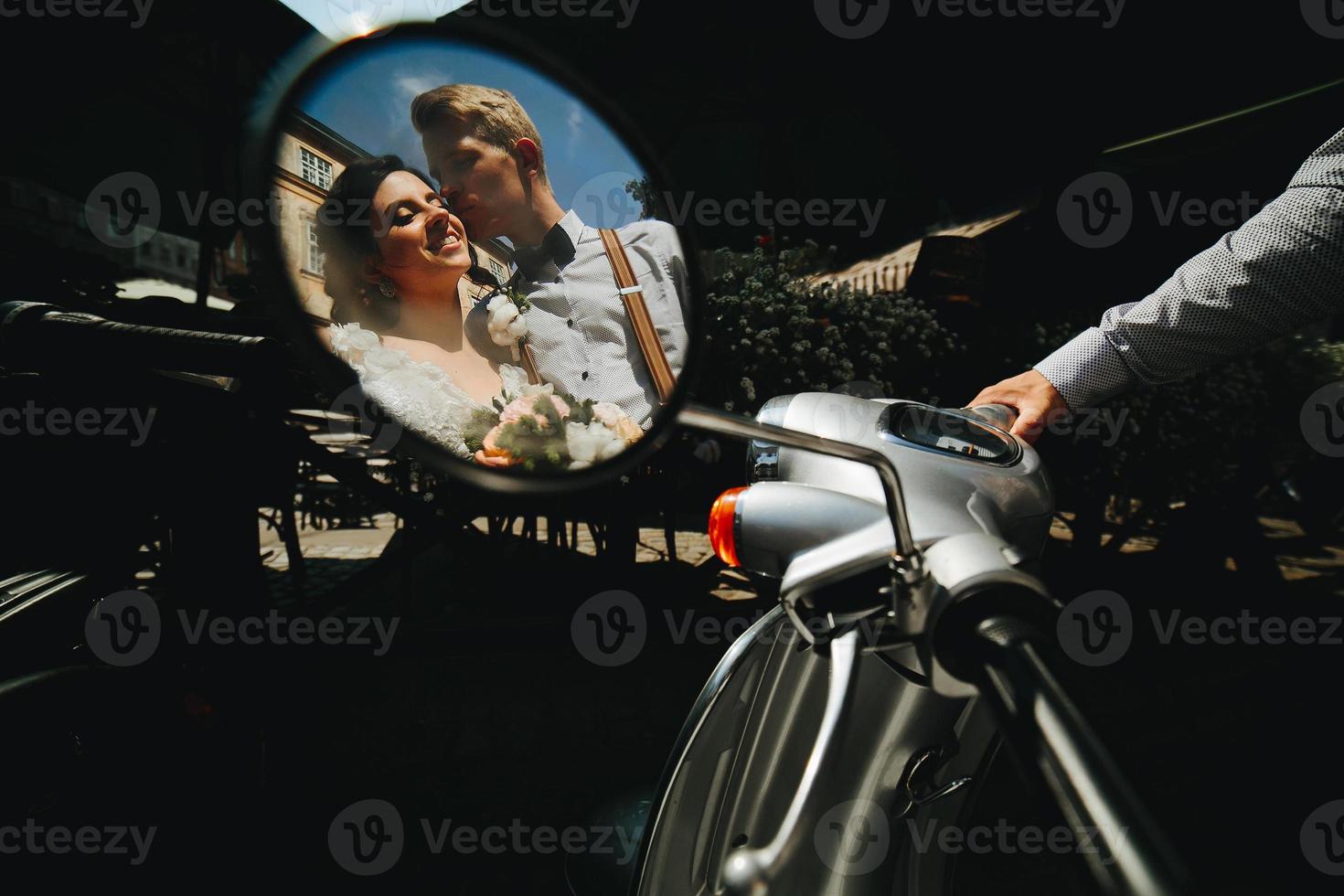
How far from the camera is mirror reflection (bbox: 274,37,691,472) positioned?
668mm

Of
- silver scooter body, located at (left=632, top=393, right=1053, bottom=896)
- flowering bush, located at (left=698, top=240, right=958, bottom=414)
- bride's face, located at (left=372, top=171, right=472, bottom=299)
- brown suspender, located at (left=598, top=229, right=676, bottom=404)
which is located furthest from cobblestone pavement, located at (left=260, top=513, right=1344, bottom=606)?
bride's face, located at (left=372, top=171, right=472, bottom=299)

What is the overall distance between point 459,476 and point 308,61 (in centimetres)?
43

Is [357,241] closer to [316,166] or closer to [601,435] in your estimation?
[316,166]

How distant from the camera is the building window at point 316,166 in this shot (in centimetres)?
68

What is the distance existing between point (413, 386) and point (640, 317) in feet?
0.85

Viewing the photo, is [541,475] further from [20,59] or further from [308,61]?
[20,59]

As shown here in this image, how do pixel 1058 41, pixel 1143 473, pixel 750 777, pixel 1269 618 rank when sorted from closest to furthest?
pixel 750 777 < pixel 1269 618 < pixel 1143 473 < pixel 1058 41

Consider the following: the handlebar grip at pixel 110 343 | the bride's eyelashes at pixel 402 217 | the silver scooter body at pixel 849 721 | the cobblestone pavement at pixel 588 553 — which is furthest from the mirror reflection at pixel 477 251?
the cobblestone pavement at pixel 588 553

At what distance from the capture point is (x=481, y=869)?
2520mm

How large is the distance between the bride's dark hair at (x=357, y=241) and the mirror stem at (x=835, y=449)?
26cm

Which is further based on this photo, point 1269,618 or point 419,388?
point 1269,618

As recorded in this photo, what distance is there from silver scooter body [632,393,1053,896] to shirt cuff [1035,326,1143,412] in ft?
1.65

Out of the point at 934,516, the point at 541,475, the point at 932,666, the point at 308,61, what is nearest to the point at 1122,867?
the point at 932,666

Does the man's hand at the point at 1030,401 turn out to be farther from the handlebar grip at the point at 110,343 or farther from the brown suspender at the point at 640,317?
the handlebar grip at the point at 110,343
